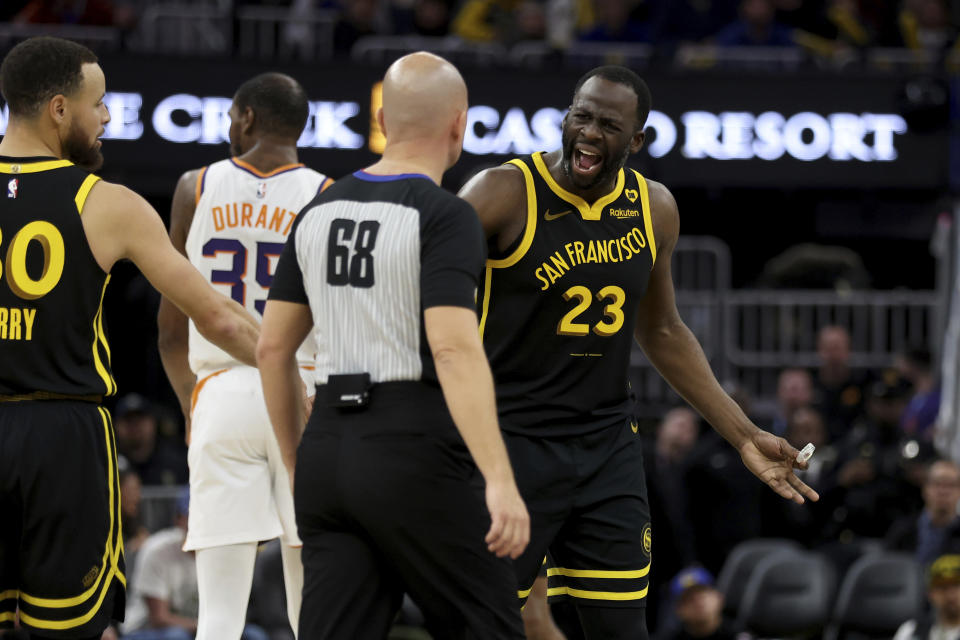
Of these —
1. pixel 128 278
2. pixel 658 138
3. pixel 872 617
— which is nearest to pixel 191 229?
pixel 872 617

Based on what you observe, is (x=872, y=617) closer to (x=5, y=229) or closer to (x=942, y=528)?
(x=942, y=528)

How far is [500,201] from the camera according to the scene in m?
5.24

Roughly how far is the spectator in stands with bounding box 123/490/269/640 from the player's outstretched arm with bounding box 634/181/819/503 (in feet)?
16.1

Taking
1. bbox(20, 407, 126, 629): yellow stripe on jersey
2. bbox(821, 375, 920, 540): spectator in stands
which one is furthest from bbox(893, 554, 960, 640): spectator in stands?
bbox(20, 407, 126, 629): yellow stripe on jersey

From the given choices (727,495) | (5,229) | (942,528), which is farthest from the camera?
(727,495)

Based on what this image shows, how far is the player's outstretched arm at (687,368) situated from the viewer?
218 inches

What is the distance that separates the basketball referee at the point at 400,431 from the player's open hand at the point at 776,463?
1.63m

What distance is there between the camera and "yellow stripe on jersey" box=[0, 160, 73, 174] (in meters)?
4.73

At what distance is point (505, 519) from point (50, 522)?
5.10ft

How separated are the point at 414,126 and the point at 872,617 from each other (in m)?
7.40

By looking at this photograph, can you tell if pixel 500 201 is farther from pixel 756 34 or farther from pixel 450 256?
pixel 756 34

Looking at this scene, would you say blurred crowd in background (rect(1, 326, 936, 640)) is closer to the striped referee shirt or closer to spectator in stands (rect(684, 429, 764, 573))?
spectator in stands (rect(684, 429, 764, 573))

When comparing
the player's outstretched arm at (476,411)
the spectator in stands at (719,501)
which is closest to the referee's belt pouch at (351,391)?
the player's outstretched arm at (476,411)

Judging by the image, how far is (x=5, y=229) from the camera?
466 cm
